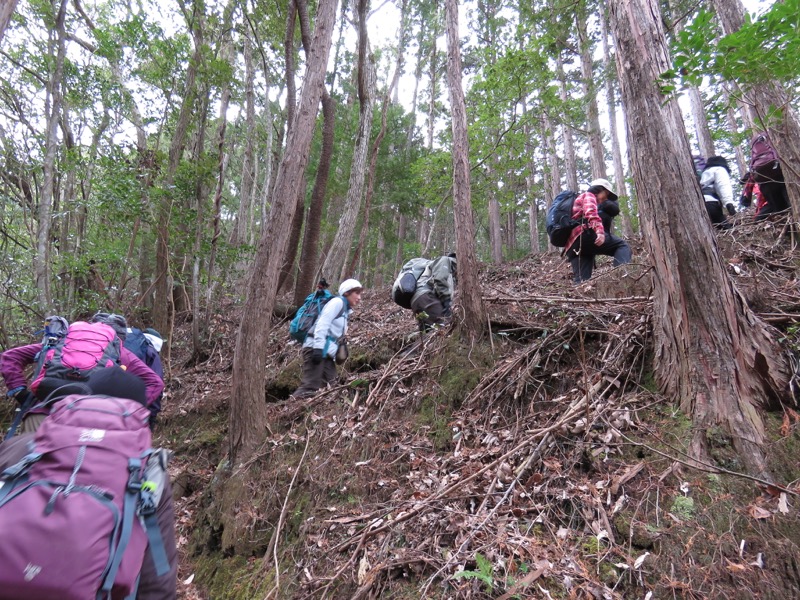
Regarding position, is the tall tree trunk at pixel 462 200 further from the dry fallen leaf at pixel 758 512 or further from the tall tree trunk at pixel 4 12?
the tall tree trunk at pixel 4 12

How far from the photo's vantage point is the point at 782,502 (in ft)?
7.50

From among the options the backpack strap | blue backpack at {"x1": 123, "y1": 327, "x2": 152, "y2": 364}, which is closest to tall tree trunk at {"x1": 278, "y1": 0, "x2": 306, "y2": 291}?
blue backpack at {"x1": 123, "y1": 327, "x2": 152, "y2": 364}

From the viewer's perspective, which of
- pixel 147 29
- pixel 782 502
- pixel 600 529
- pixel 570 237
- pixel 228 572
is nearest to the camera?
pixel 782 502

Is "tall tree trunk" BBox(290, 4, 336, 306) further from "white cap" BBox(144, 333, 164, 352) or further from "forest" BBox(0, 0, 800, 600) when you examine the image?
"white cap" BBox(144, 333, 164, 352)

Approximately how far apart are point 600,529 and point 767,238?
4.18 m

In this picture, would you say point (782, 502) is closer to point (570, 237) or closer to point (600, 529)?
point (600, 529)

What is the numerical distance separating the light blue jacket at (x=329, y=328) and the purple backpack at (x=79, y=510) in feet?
12.0

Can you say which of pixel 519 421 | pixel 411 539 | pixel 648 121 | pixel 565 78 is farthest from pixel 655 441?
pixel 565 78

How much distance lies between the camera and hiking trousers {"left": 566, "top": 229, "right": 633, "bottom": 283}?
5621 mm

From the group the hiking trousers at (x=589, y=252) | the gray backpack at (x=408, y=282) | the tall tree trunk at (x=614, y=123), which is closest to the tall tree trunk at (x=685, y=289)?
the hiking trousers at (x=589, y=252)

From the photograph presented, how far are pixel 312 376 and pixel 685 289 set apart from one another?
4612mm

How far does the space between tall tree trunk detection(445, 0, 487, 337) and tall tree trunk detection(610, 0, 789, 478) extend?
2.09 metres

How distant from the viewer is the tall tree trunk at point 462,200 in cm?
508

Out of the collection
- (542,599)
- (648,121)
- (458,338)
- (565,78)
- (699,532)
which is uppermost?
(565,78)
